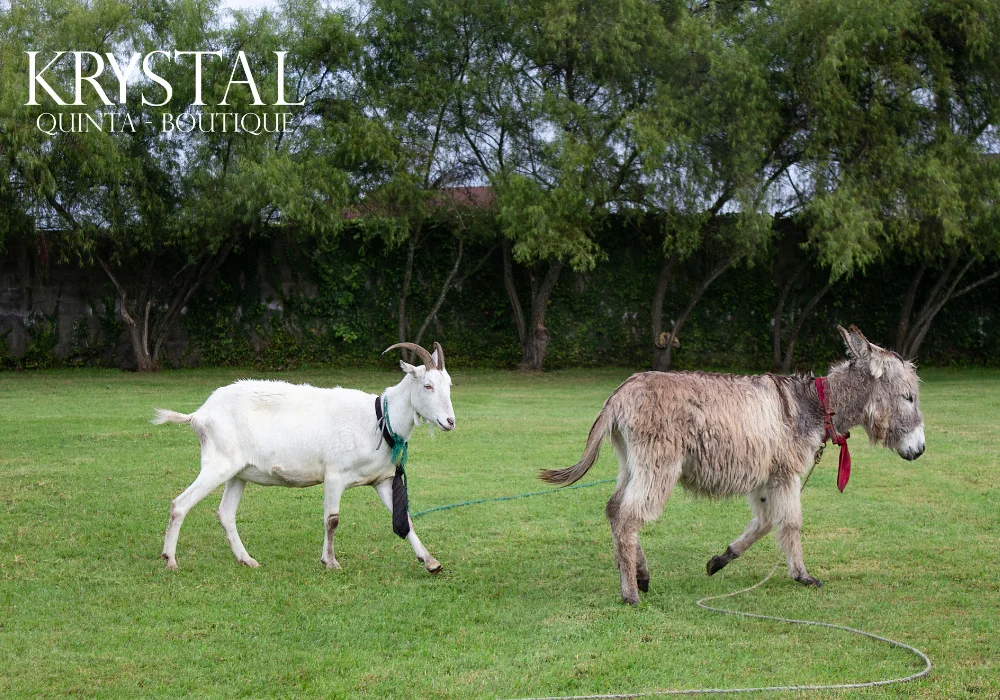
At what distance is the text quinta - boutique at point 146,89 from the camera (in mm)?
20578

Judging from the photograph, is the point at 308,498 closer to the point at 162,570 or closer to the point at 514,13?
the point at 162,570

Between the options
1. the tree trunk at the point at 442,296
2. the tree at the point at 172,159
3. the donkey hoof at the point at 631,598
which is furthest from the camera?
the tree trunk at the point at 442,296

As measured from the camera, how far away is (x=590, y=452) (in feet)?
21.2

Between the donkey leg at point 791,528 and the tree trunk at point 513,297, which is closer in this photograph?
the donkey leg at point 791,528

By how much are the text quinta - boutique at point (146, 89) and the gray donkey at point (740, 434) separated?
17.1 meters

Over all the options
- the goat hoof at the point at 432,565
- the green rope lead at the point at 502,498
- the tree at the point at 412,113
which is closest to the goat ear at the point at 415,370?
the goat hoof at the point at 432,565

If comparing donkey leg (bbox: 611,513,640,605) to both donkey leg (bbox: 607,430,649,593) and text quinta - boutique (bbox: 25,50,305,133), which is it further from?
text quinta - boutique (bbox: 25,50,305,133)

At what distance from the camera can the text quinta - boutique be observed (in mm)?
20578

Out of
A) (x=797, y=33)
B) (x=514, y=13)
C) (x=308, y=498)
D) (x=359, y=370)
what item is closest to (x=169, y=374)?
(x=359, y=370)

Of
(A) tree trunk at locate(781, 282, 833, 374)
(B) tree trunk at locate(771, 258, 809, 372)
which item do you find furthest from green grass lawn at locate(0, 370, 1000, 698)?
(B) tree trunk at locate(771, 258, 809, 372)

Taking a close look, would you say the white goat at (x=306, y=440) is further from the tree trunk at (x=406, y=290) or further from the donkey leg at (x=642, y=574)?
the tree trunk at (x=406, y=290)

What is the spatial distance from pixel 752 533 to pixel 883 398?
130 centimetres

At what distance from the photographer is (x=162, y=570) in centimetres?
682

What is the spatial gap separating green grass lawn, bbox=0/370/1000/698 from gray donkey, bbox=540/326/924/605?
1.52 feet
